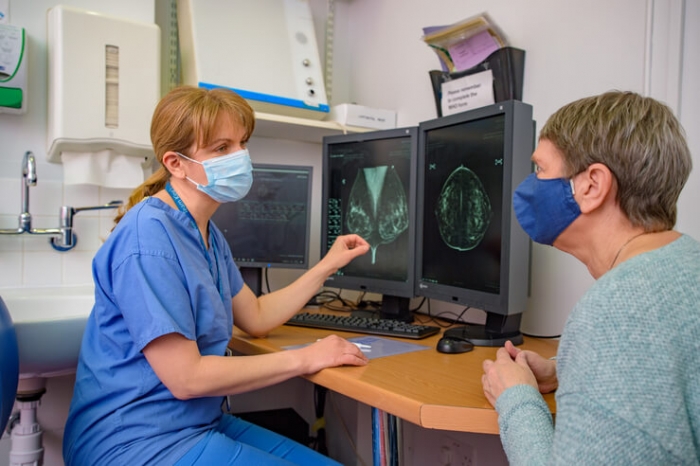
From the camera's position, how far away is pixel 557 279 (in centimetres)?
158

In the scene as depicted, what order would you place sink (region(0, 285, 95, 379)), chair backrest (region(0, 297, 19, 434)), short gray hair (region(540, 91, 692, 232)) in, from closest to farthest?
short gray hair (region(540, 91, 692, 232)), chair backrest (region(0, 297, 19, 434)), sink (region(0, 285, 95, 379))

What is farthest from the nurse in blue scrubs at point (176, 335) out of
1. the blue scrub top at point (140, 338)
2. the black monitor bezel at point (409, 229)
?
the black monitor bezel at point (409, 229)

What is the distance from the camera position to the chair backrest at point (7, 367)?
1.05 m

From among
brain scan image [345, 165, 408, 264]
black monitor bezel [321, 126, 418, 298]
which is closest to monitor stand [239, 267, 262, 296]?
black monitor bezel [321, 126, 418, 298]

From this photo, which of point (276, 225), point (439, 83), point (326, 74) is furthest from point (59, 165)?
point (439, 83)

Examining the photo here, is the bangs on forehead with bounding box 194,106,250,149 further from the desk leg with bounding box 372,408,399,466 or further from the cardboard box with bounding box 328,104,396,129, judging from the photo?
the cardboard box with bounding box 328,104,396,129

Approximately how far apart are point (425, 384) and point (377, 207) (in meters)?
0.84

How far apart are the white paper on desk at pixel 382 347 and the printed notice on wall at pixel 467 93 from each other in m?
0.80

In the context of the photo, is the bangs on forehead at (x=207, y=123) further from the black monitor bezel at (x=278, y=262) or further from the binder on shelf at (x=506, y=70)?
the binder on shelf at (x=506, y=70)

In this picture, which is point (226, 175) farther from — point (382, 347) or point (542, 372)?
point (542, 372)

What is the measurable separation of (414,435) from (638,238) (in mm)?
1310

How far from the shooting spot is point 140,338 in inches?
40.7

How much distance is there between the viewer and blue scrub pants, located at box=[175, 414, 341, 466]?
1085 mm

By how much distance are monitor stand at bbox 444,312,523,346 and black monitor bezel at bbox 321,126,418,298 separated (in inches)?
10.7
